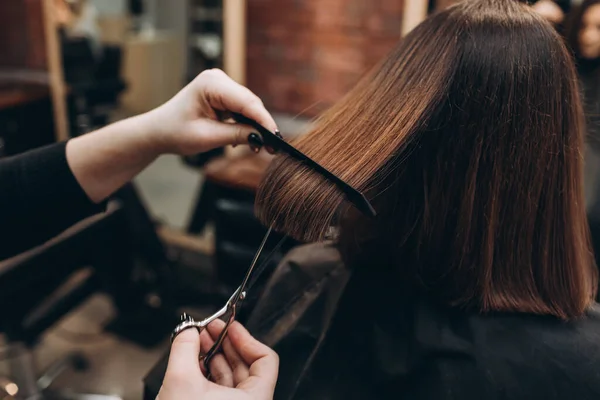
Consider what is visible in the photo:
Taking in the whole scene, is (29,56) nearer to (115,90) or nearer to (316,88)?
(115,90)

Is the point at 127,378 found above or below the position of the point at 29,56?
below

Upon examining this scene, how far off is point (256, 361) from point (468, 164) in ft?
1.48

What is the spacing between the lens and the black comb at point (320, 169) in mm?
683

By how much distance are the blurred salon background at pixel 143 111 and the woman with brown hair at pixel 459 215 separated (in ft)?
2.43

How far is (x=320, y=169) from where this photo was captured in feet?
2.32

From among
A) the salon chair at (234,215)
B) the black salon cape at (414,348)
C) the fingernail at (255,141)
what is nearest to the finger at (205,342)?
the black salon cape at (414,348)

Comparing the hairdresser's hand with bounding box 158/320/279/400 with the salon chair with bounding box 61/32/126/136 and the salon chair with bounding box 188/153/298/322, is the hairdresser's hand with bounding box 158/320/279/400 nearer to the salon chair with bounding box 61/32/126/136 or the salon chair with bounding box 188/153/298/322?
the salon chair with bounding box 188/153/298/322

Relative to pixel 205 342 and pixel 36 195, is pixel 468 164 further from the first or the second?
pixel 36 195

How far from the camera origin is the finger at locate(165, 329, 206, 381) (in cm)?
63

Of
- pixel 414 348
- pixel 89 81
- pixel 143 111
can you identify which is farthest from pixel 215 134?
pixel 89 81

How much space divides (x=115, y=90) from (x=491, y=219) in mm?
2455

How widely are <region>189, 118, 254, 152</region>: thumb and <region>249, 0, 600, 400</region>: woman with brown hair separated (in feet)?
0.47

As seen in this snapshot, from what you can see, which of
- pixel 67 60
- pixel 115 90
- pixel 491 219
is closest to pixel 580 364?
pixel 491 219

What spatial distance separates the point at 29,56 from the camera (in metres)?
3.12
